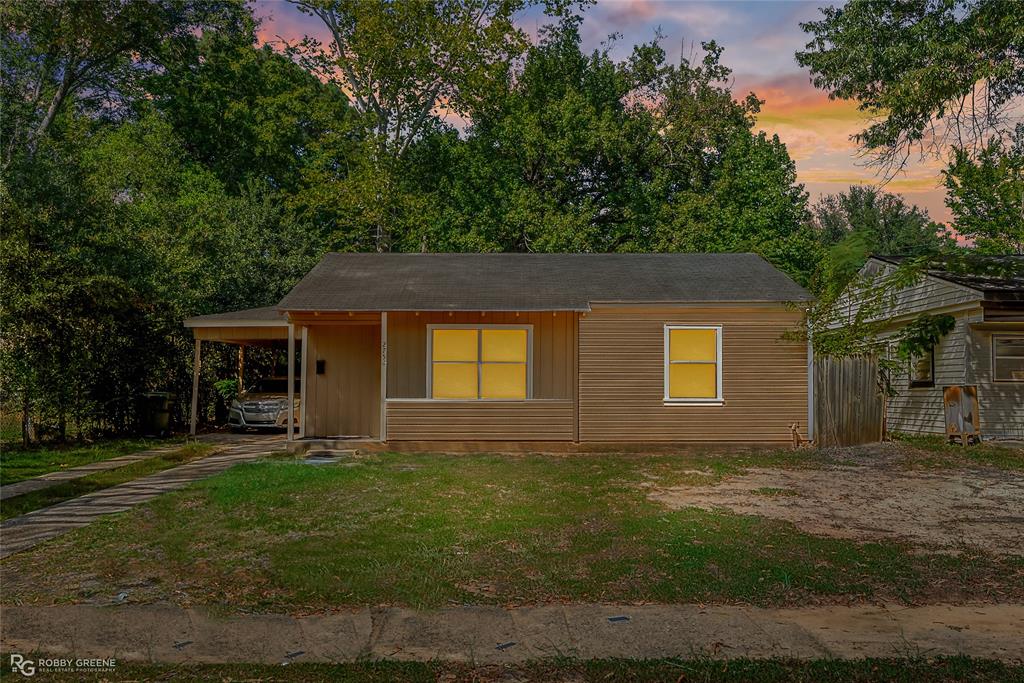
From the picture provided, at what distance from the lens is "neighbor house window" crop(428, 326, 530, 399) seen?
15.6 meters

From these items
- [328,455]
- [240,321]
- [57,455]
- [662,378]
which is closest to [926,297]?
[662,378]

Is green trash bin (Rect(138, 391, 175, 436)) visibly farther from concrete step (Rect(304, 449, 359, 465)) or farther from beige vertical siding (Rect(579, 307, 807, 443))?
beige vertical siding (Rect(579, 307, 807, 443))

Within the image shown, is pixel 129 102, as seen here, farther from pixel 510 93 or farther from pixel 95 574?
pixel 95 574

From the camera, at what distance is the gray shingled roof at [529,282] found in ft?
48.9

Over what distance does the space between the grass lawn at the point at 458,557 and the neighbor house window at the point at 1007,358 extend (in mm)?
11012

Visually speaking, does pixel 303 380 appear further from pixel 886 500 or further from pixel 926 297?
pixel 926 297

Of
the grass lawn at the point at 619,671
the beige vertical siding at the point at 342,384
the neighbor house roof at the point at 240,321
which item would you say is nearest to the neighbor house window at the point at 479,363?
the beige vertical siding at the point at 342,384

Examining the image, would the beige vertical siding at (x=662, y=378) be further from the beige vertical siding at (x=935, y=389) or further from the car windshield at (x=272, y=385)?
the car windshield at (x=272, y=385)

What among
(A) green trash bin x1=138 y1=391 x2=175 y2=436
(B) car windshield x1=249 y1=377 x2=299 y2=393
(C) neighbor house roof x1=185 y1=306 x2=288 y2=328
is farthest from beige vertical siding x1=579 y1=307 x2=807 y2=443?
(A) green trash bin x1=138 y1=391 x2=175 y2=436

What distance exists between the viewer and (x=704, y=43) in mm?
33344

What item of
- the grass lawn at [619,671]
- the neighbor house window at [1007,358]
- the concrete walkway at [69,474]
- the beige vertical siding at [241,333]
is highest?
the beige vertical siding at [241,333]

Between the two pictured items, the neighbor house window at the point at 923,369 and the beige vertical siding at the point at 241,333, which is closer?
the beige vertical siding at the point at 241,333

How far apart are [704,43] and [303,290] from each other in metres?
24.9

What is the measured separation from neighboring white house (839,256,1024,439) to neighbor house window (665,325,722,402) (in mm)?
3806
